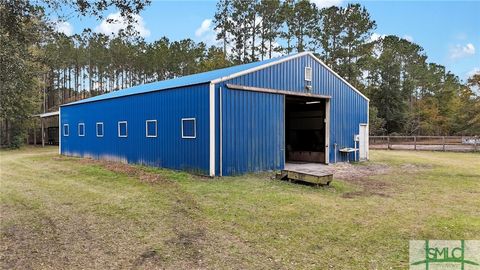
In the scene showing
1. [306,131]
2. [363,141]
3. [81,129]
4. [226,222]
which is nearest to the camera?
[226,222]

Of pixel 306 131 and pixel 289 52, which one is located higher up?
pixel 289 52

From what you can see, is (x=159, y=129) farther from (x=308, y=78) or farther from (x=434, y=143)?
(x=434, y=143)

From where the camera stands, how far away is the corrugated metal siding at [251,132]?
1126 centimetres

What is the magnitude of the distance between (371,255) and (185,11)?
8.69 meters

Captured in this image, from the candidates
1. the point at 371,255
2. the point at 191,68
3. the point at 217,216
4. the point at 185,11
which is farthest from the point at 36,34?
the point at 191,68

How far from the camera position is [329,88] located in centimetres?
1529

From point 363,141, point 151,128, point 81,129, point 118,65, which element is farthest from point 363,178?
point 118,65

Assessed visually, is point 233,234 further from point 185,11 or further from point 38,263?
point 185,11

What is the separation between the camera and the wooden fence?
77.6ft

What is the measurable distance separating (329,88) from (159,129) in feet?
24.8

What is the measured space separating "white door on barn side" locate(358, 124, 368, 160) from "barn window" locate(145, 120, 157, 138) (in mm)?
9768

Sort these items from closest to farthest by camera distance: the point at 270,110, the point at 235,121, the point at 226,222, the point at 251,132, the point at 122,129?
1. the point at 226,222
2. the point at 235,121
3. the point at 251,132
4. the point at 270,110
5. the point at 122,129

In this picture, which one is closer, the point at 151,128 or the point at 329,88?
the point at 151,128

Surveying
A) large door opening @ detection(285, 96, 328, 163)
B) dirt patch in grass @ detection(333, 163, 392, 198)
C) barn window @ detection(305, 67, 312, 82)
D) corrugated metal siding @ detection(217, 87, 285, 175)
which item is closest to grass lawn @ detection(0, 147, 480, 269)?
dirt patch in grass @ detection(333, 163, 392, 198)
